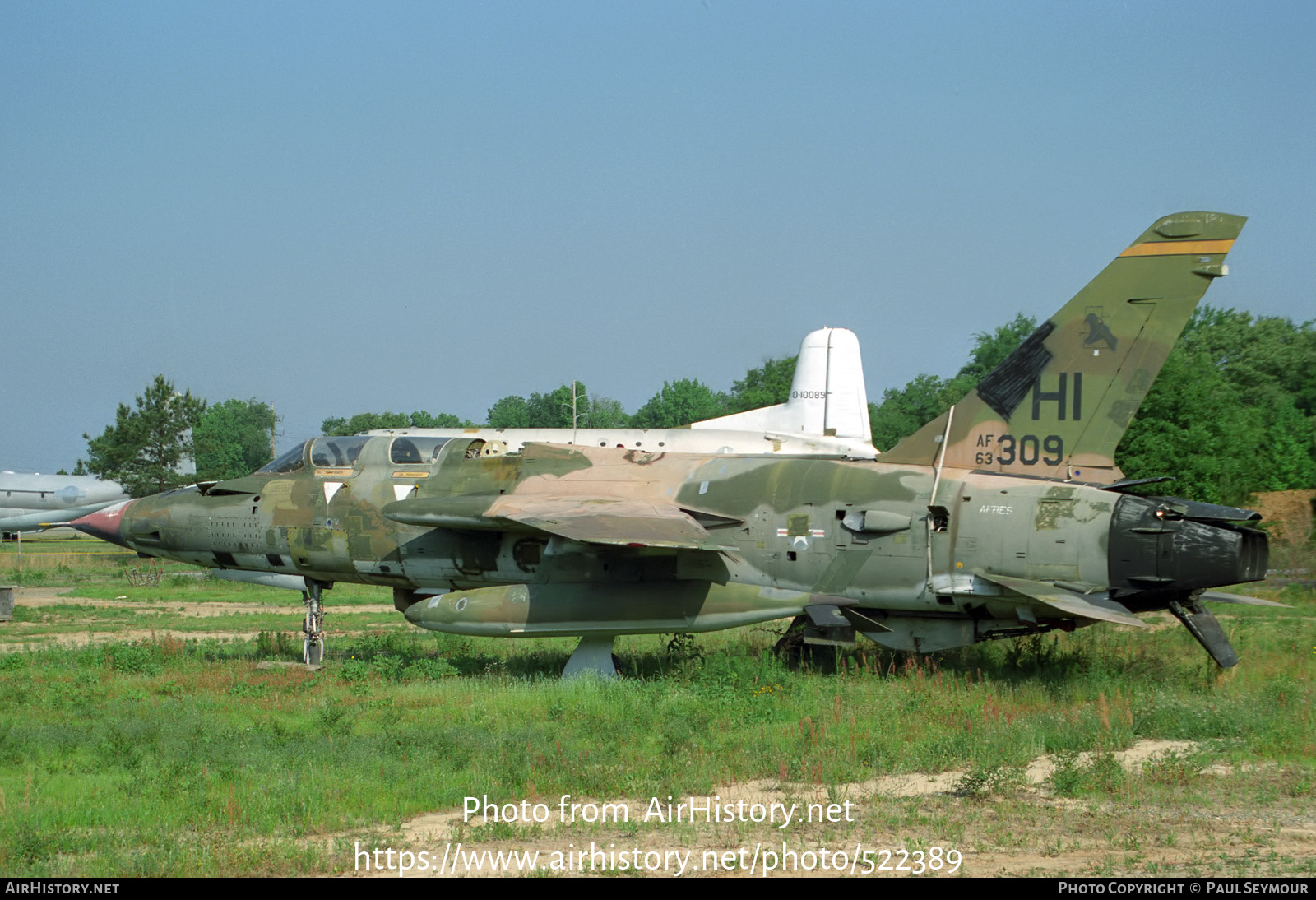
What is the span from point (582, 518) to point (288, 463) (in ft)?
19.4

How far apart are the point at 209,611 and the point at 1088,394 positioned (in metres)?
20.9

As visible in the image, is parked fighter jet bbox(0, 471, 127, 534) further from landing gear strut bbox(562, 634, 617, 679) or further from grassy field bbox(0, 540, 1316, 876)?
landing gear strut bbox(562, 634, 617, 679)

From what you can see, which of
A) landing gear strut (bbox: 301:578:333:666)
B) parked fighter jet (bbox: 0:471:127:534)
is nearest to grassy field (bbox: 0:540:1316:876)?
landing gear strut (bbox: 301:578:333:666)

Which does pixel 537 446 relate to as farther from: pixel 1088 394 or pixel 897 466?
pixel 1088 394

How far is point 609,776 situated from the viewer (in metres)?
9.16

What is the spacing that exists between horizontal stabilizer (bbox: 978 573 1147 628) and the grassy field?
0.99m

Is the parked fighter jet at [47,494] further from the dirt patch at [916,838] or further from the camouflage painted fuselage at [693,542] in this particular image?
the dirt patch at [916,838]

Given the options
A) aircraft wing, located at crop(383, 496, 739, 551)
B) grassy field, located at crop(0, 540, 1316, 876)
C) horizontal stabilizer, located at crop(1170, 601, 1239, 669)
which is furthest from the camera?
aircraft wing, located at crop(383, 496, 739, 551)

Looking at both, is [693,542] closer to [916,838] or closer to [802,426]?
[916,838]

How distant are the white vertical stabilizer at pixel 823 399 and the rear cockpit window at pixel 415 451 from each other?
57.6 ft

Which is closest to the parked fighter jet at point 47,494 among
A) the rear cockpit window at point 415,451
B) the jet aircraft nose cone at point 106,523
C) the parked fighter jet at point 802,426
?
the parked fighter jet at point 802,426

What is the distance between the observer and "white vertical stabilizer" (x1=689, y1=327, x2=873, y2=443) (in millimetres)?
32938

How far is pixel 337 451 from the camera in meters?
16.4

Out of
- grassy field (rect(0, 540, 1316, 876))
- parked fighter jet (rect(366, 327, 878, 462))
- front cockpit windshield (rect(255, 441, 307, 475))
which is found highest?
parked fighter jet (rect(366, 327, 878, 462))
